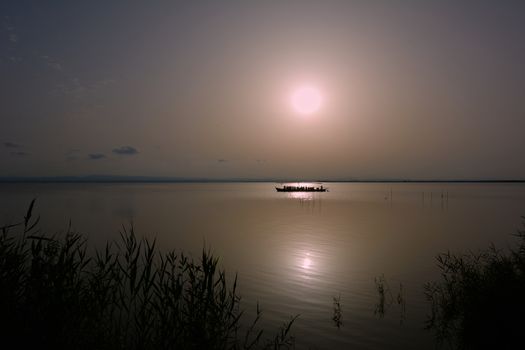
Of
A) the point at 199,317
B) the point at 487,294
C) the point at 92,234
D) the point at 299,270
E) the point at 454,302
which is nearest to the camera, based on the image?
the point at 199,317

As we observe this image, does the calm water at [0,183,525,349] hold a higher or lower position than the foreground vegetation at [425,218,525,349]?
lower

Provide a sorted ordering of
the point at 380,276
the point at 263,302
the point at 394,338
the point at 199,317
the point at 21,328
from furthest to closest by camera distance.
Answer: the point at 380,276
the point at 263,302
the point at 394,338
the point at 199,317
the point at 21,328

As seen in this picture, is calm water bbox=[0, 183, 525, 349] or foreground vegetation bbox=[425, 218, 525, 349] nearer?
foreground vegetation bbox=[425, 218, 525, 349]

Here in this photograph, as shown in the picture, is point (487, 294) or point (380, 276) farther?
point (380, 276)

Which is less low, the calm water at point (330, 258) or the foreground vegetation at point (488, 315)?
the foreground vegetation at point (488, 315)

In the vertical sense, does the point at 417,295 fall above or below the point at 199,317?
below

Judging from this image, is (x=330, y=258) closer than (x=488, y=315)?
No

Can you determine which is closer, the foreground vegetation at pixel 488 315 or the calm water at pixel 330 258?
the foreground vegetation at pixel 488 315

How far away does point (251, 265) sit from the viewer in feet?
72.6

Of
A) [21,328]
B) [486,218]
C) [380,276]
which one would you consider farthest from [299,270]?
[486,218]

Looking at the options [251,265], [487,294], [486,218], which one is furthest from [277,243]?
[486,218]

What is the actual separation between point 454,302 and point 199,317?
10.8m

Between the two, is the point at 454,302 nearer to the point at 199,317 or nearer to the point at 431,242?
the point at 199,317

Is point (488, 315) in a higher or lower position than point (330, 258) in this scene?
higher
